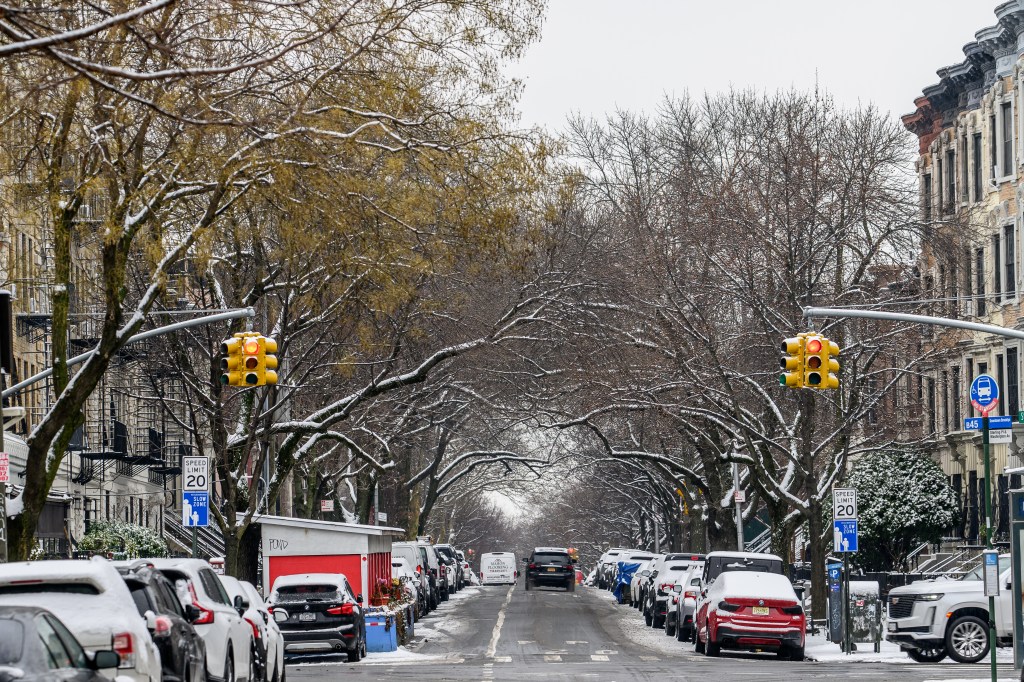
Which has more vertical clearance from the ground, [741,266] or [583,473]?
[741,266]

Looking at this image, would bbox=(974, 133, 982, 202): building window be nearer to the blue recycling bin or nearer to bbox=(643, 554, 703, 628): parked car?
bbox=(643, 554, 703, 628): parked car

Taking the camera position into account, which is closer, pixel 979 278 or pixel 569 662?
pixel 569 662

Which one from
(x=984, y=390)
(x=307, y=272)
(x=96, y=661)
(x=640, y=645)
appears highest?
(x=307, y=272)

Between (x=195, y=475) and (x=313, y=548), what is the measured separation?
8.60 m

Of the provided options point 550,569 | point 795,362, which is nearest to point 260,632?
point 795,362

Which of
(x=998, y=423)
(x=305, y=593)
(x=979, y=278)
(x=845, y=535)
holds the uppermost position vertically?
(x=979, y=278)

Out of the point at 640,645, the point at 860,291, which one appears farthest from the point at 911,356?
the point at 640,645

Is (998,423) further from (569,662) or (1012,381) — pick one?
(1012,381)

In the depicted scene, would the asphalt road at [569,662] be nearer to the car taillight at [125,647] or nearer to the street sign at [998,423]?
the street sign at [998,423]

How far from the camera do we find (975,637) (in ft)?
95.9

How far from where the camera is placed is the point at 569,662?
96.5ft

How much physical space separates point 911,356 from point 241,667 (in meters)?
27.6

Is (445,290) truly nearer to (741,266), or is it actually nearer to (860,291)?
(741,266)

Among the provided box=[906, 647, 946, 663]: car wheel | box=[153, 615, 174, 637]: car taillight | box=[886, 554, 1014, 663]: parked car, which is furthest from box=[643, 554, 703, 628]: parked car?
box=[153, 615, 174, 637]: car taillight
